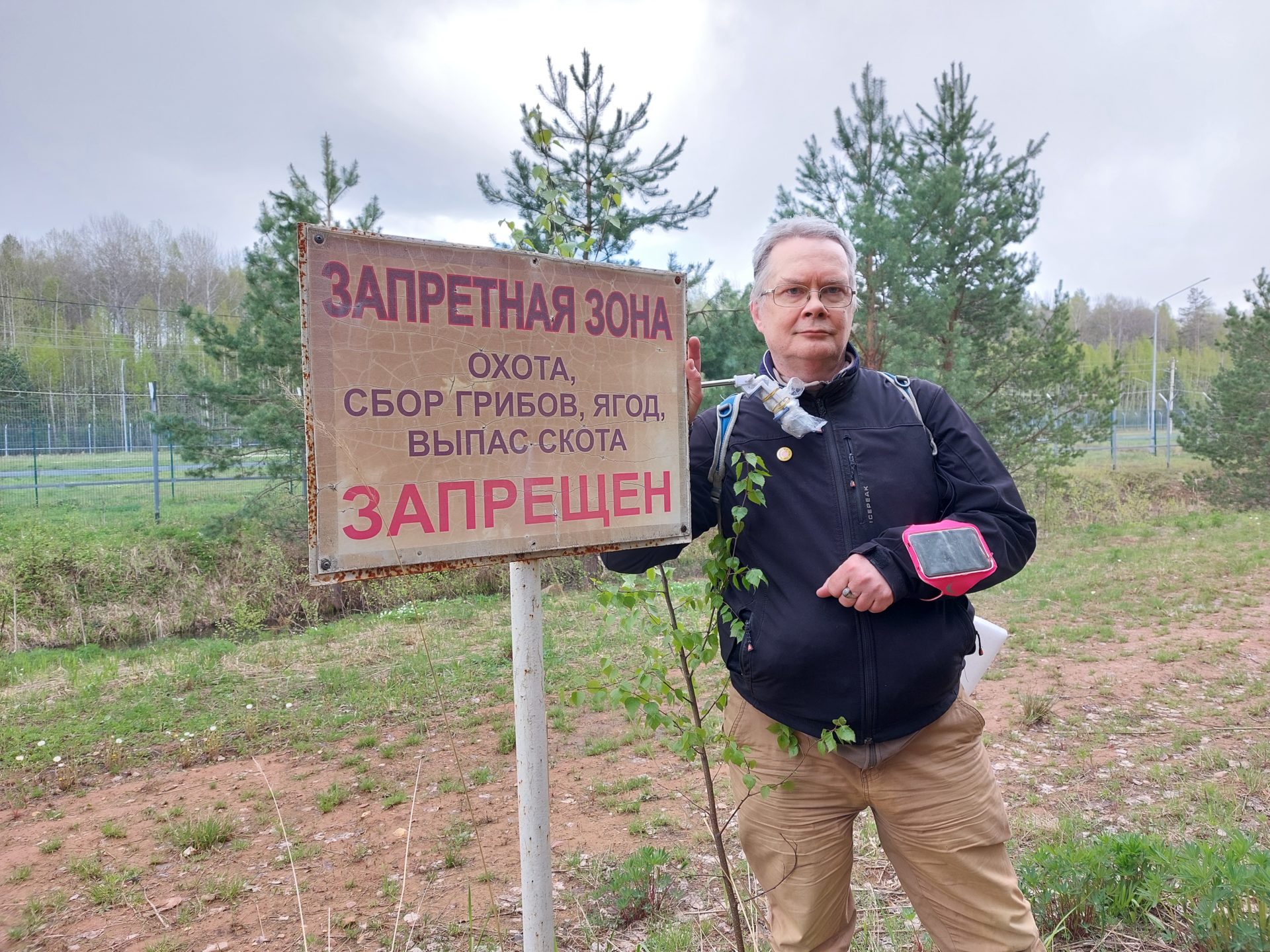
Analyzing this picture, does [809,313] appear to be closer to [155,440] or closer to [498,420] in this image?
[498,420]

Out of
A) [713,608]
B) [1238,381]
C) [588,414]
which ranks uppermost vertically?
[1238,381]

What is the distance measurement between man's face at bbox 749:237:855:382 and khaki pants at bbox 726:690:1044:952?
0.84 metres

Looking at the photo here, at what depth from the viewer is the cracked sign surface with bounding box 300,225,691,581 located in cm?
120

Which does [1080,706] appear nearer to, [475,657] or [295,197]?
[475,657]

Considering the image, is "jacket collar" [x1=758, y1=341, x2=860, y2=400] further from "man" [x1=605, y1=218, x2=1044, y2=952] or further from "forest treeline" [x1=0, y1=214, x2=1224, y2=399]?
"forest treeline" [x1=0, y1=214, x2=1224, y2=399]

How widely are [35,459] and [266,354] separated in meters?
7.58

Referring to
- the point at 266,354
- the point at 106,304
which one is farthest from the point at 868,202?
the point at 106,304

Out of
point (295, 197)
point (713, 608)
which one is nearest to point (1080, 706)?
point (713, 608)

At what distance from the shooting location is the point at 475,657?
21.0 feet

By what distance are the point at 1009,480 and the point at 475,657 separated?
540 cm

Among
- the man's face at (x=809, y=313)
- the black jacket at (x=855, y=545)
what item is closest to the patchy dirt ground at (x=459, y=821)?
the black jacket at (x=855, y=545)

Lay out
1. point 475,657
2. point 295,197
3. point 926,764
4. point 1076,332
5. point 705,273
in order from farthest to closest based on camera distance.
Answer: point 1076,332, point 705,273, point 295,197, point 475,657, point 926,764

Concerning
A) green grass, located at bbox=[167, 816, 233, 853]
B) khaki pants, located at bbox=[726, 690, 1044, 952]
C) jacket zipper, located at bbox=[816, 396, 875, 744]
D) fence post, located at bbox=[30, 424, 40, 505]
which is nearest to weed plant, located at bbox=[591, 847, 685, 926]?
khaki pants, located at bbox=[726, 690, 1044, 952]

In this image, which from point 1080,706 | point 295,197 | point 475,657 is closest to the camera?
point 1080,706
